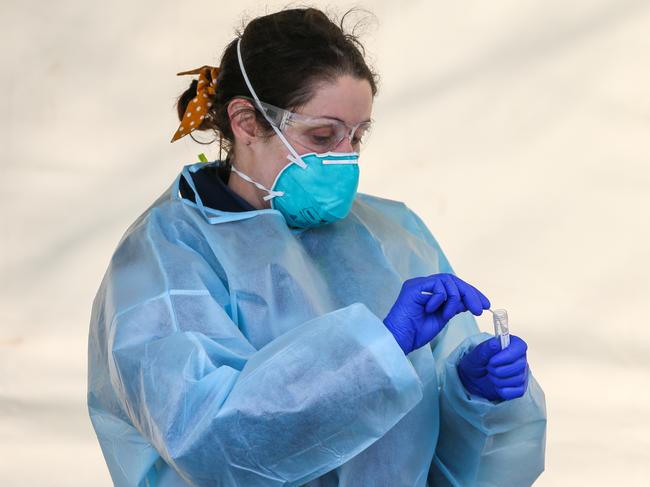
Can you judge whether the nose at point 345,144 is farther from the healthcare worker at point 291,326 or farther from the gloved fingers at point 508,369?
the gloved fingers at point 508,369

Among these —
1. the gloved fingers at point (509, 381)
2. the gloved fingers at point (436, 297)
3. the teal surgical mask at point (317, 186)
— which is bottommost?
the gloved fingers at point (509, 381)

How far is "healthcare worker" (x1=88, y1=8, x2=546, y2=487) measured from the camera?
131cm

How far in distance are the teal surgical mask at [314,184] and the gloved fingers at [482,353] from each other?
0.90ft

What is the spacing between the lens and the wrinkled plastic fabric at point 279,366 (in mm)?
1305

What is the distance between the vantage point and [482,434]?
162 centimetres

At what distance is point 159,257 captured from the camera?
4.91 feet

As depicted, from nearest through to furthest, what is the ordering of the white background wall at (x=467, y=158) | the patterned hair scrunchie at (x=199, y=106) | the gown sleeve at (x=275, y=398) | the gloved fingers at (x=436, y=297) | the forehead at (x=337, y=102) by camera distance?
the gown sleeve at (x=275, y=398)
the gloved fingers at (x=436, y=297)
the forehead at (x=337, y=102)
the patterned hair scrunchie at (x=199, y=106)
the white background wall at (x=467, y=158)

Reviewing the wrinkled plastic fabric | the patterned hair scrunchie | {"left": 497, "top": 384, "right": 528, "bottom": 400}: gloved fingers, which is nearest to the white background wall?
the wrinkled plastic fabric

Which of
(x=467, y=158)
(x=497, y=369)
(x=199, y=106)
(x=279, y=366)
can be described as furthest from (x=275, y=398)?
(x=467, y=158)

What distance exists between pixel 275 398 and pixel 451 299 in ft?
0.97

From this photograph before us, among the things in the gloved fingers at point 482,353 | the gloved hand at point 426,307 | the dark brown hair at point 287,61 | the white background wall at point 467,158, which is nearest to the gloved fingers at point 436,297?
the gloved hand at point 426,307

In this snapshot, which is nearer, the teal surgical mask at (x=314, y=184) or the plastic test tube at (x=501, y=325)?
the plastic test tube at (x=501, y=325)

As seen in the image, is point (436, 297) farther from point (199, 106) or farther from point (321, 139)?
point (199, 106)

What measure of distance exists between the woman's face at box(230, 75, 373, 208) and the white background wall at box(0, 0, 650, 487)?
3.19 ft
